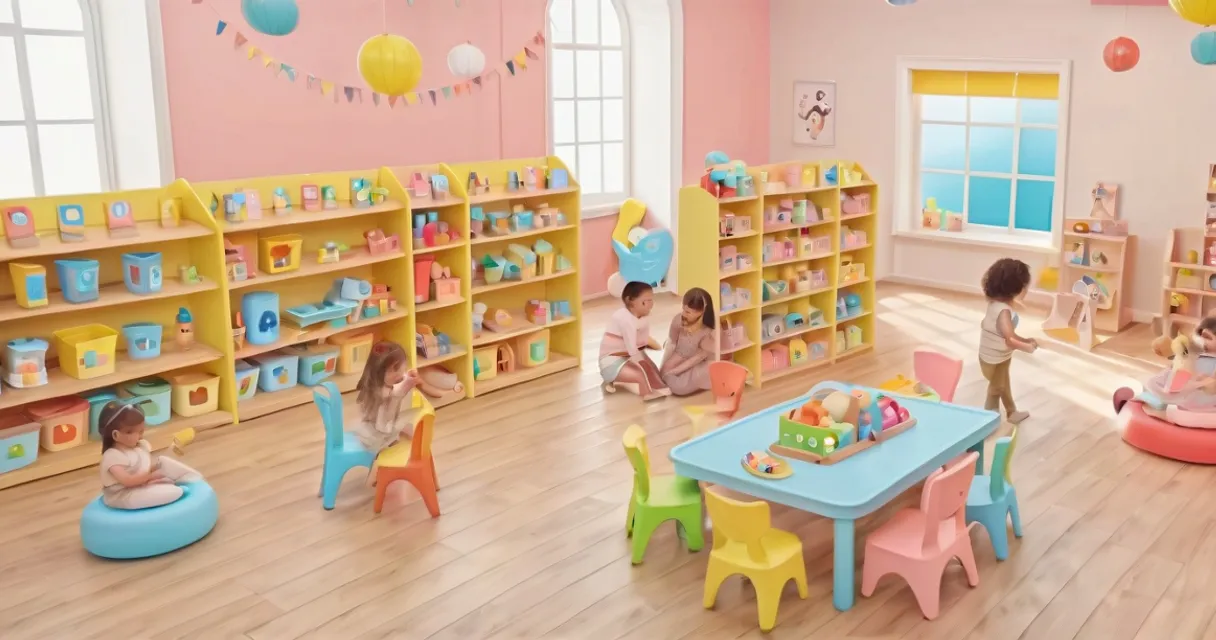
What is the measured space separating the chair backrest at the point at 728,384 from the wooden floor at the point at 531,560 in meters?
0.51

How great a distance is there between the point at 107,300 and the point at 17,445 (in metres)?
0.92

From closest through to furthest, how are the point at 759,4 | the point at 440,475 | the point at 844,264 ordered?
the point at 440,475 < the point at 844,264 < the point at 759,4

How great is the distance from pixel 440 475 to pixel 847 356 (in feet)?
12.8

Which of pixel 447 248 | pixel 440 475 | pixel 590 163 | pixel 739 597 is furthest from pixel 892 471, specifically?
pixel 590 163

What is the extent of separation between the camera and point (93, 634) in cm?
480

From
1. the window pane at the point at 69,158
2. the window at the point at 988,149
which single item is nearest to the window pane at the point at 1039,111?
the window at the point at 988,149

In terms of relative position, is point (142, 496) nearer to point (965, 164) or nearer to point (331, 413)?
point (331, 413)

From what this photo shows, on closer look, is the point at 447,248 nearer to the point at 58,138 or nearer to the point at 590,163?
the point at 58,138

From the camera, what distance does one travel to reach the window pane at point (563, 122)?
449 inches

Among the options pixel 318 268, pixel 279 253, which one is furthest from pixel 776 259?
pixel 279 253

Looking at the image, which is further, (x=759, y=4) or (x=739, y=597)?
(x=759, y=4)

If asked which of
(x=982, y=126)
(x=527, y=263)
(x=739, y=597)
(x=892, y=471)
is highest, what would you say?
(x=982, y=126)

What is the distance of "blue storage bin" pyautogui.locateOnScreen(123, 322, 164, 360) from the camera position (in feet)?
22.7

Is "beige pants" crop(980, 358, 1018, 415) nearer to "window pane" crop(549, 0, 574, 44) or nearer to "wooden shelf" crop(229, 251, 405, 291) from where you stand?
"wooden shelf" crop(229, 251, 405, 291)
